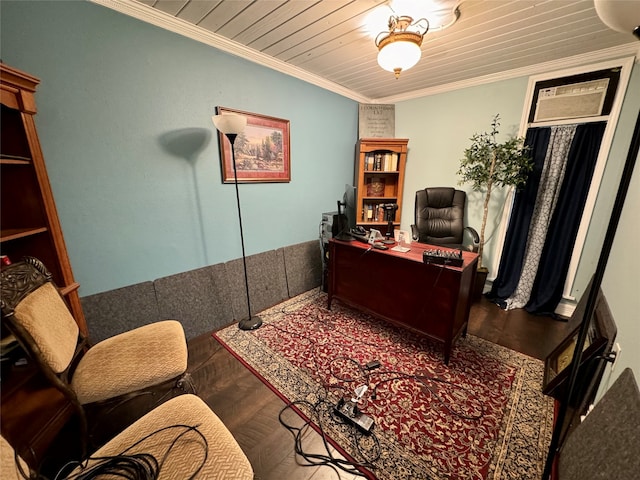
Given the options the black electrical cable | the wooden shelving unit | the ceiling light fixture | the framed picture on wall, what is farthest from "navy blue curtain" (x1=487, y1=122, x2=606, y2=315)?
the wooden shelving unit

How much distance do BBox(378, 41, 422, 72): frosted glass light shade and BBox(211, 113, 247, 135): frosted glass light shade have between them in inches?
40.3

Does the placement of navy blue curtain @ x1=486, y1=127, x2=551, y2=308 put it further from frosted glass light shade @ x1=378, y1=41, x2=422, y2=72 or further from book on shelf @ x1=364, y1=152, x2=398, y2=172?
frosted glass light shade @ x1=378, y1=41, x2=422, y2=72

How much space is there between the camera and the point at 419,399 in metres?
1.54

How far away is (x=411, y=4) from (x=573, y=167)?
2.11 m

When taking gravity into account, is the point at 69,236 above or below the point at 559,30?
below

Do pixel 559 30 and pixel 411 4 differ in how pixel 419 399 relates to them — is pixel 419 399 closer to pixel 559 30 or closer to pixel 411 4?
pixel 411 4

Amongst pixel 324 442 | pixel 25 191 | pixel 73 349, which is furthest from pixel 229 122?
pixel 324 442

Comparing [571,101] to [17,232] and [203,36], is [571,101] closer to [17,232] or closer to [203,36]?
[203,36]

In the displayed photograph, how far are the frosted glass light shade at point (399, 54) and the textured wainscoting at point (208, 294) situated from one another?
191 centimetres

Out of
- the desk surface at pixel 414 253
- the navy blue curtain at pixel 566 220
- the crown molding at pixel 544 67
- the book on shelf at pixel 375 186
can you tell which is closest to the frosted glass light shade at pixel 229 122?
the desk surface at pixel 414 253

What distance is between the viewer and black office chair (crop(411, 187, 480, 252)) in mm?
2896

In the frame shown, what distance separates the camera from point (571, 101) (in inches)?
88.5

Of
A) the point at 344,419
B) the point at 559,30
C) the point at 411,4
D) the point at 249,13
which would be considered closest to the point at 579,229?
the point at 559,30

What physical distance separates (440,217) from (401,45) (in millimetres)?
1979
